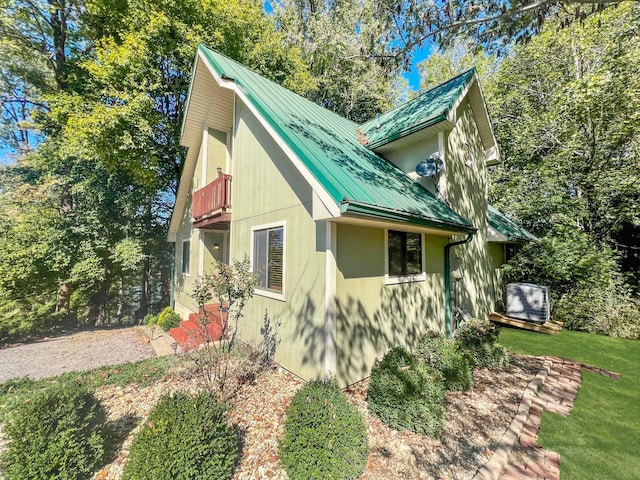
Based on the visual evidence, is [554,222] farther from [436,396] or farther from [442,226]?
[436,396]

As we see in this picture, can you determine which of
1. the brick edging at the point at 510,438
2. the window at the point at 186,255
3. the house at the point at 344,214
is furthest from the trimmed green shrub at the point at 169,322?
the brick edging at the point at 510,438

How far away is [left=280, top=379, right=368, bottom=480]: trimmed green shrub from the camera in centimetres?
285

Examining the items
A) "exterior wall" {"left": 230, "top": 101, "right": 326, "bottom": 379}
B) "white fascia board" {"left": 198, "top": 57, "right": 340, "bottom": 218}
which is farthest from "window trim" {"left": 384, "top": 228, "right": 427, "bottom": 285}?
"white fascia board" {"left": 198, "top": 57, "right": 340, "bottom": 218}

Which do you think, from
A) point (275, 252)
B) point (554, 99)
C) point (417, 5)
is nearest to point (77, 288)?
point (275, 252)

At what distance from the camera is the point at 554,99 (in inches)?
456

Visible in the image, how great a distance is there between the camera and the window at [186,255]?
38.5 ft

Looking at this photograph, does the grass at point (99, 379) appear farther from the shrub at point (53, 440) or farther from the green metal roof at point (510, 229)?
the green metal roof at point (510, 229)

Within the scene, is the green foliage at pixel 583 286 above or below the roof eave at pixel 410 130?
below

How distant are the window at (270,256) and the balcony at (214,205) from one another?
193 cm

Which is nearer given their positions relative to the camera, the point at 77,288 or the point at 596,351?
the point at 596,351

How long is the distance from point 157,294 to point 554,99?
92.3 feet

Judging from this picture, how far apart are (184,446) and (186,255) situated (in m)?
10.6

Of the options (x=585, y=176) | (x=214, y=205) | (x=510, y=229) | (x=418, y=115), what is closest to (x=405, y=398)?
(x=418, y=115)

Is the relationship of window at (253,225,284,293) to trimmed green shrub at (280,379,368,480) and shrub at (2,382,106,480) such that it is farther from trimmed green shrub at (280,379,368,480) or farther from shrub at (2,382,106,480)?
shrub at (2,382,106,480)
